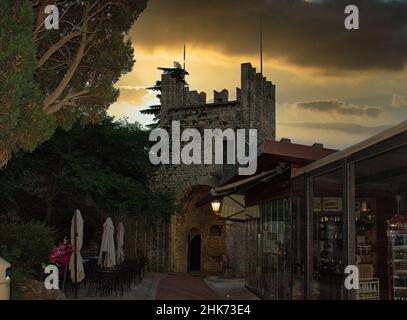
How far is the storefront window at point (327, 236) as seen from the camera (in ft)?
23.1

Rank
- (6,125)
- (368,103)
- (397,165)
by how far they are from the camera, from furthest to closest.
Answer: (368,103)
(6,125)
(397,165)

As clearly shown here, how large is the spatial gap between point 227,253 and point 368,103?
13129mm

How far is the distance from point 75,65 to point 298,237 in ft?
17.7

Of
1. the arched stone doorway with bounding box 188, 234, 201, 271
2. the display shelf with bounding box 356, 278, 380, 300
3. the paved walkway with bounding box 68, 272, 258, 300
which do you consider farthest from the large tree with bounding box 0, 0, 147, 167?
the arched stone doorway with bounding box 188, 234, 201, 271

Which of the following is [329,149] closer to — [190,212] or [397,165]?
[397,165]

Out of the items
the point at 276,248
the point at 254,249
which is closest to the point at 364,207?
the point at 276,248

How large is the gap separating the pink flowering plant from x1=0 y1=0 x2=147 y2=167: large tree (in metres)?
2.86

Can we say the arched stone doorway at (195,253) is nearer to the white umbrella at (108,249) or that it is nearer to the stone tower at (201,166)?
the stone tower at (201,166)

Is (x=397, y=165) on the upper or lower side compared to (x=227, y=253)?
upper

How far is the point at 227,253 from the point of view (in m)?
24.4

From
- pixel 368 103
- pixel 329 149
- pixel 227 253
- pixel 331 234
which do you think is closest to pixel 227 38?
pixel 368 103

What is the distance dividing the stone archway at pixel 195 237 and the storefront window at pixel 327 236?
677 inches

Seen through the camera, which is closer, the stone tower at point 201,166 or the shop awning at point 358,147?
the shop awning at point 358,147

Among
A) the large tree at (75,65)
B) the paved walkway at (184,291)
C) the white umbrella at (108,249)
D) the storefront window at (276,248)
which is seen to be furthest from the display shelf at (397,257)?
the white umbrella at (108,249)
